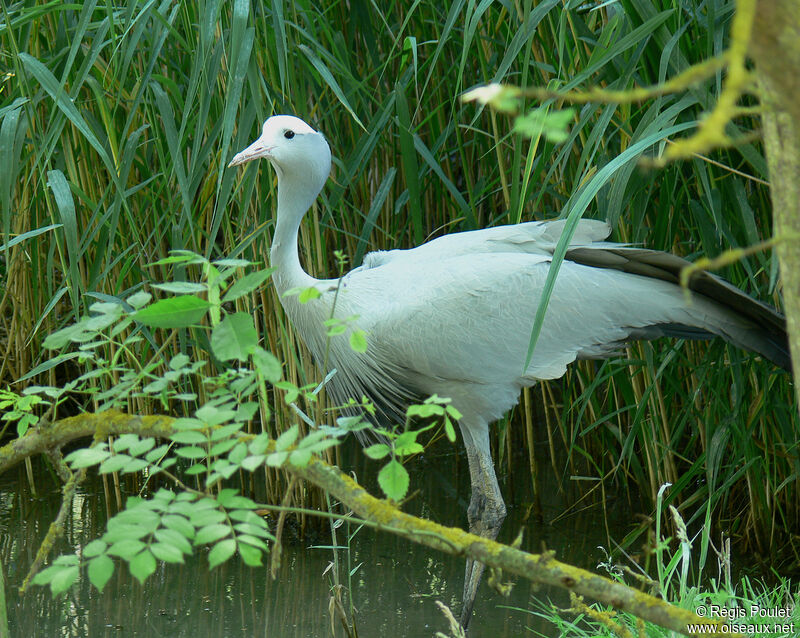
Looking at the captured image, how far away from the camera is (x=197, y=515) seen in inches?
35.0

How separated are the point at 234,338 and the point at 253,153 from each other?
143 cm

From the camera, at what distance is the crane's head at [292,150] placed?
237 centimetres

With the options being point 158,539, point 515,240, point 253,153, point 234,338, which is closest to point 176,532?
point 158,539

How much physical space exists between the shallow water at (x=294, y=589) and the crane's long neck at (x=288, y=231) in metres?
0.75

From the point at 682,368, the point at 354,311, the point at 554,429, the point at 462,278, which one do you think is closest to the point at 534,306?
the point at 462,278

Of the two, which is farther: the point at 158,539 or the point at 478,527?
the point at 478,527

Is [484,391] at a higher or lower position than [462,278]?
lower

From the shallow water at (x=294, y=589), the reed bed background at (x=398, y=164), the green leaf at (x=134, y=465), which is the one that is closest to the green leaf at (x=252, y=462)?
the green leaf at (x=134, y=465)

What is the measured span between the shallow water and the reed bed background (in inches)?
8.5

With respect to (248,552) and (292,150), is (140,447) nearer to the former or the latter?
(248,552)

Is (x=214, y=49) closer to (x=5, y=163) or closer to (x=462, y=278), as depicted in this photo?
(x=5, y=163)

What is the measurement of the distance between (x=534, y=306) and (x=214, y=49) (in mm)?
1040

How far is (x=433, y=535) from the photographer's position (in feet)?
3.30

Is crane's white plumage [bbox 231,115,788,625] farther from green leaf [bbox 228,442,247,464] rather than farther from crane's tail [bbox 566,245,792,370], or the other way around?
green leaf [bbox 228,442,247,464]
